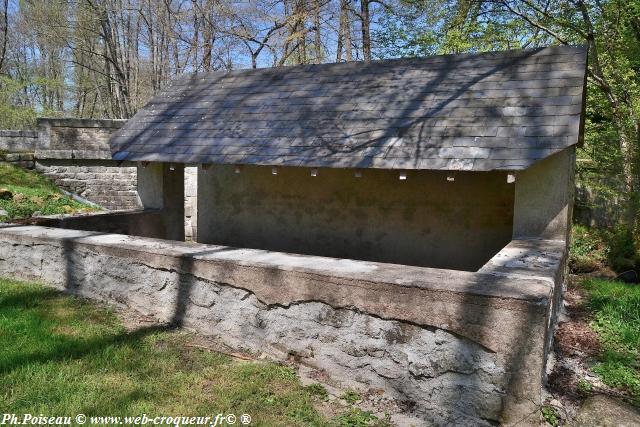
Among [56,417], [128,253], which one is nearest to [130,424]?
[56,417]

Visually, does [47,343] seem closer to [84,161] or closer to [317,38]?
[84,161]

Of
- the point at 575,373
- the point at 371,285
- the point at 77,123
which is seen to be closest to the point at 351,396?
the point at 371,285

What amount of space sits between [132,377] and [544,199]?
460cm

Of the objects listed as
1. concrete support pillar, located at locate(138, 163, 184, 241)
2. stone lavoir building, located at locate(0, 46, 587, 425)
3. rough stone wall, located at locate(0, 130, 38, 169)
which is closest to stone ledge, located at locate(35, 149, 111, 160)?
rough stone wall, located at locate(0, 130, 38, 169)

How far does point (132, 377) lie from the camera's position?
3414mm

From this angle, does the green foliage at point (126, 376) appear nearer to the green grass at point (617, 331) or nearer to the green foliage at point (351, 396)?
the green foliage at point (351, 396)

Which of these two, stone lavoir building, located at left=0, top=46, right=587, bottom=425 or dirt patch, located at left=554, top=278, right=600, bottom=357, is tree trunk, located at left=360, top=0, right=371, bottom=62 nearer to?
stone lavoir building, located at left=0, top=46, right=587, bottom=425

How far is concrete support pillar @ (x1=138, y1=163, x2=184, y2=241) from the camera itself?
8.32 metres

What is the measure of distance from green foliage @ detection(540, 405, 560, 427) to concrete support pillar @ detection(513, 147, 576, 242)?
278cm

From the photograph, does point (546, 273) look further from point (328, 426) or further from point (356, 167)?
point (356, 167)

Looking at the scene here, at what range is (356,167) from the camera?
6.12 meters

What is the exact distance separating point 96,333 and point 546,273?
3525mm

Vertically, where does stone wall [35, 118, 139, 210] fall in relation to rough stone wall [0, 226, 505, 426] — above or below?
above

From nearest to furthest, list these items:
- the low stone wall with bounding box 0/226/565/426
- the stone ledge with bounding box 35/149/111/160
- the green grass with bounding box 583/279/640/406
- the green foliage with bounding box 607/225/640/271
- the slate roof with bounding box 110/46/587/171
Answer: the low stone wall with bounding box 0/226/565/426, the green grass with bounding box 583/279/640/406, the slate roof with bounding box 110/46/587/171, the green foliage with bounding box 607/225/640/271, the stone ledge with bounding box 35/149/111/160
